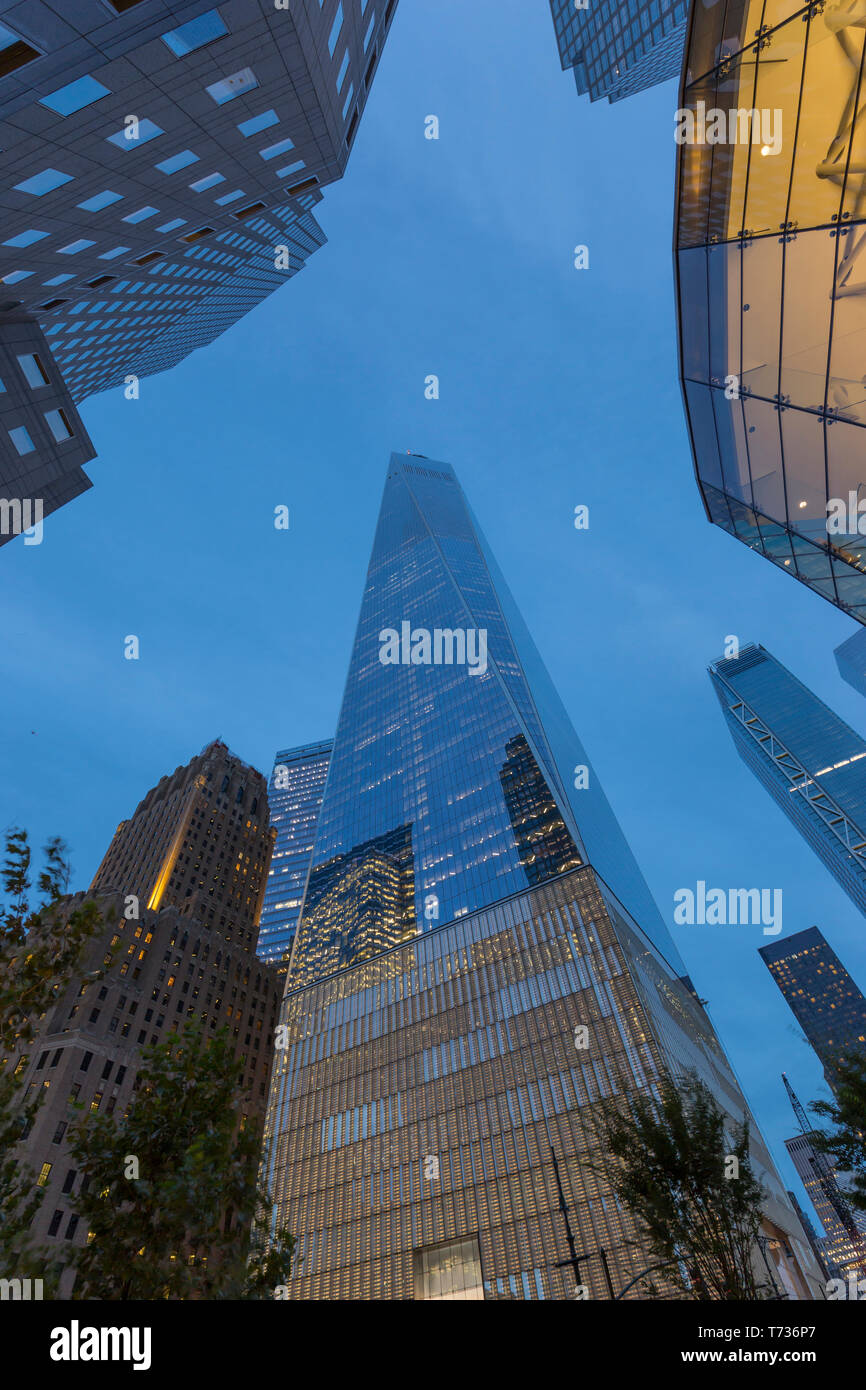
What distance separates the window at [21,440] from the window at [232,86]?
41.2ft

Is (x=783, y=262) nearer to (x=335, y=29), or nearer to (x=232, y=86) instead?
(x=232, y=86)

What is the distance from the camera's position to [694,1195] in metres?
15.4

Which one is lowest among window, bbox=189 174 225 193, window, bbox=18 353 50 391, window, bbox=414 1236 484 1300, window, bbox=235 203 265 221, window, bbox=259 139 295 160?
window, bbox=414 1236 484 1300

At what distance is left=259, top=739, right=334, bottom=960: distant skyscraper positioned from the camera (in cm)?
14212

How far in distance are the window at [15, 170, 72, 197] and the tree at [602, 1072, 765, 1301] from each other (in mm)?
30456

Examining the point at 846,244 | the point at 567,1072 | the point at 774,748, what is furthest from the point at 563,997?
the point at 774,748

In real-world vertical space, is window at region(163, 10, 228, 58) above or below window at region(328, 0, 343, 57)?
below

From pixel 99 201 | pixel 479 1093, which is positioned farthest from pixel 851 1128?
pixel 479 1093

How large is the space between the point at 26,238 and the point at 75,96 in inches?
212

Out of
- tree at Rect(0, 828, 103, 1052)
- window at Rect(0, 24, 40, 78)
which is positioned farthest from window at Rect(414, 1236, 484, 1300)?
window at Rect(0, 24, 40, 78)

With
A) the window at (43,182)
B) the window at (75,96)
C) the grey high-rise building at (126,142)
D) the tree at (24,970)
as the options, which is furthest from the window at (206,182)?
the tree at (24,970)

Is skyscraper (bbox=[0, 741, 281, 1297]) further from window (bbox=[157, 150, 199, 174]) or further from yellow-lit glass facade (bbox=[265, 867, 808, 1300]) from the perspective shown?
window (bbox=[157, 150, 199, 174])

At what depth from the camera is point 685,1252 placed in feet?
51.0
